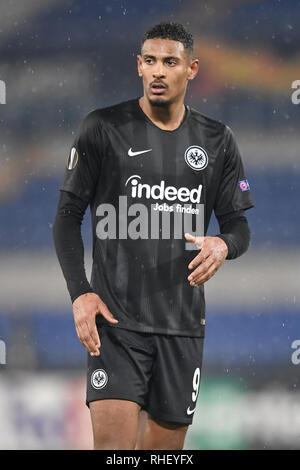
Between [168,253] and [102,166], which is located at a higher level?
[102,166]

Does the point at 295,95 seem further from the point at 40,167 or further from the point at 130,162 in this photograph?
the point at 130,162

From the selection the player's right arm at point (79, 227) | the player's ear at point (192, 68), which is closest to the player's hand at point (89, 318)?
the player's right arm at point (79, 227)

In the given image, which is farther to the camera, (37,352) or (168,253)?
(37,352)

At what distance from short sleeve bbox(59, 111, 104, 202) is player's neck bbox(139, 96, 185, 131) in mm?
231

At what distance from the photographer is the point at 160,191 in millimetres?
3471

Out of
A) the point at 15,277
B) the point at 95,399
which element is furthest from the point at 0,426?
the point at 95,399

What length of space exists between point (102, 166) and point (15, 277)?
187cm

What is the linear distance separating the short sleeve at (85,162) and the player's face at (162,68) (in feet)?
0.89

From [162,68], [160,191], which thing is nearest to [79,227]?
[160,191]

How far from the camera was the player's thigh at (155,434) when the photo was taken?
11.3 feet

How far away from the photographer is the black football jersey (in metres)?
3.39

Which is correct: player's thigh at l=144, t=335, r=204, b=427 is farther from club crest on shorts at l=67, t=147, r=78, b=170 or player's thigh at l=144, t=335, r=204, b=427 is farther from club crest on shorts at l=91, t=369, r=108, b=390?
club crest on shorts at l=67, t=147, r=78, b=170

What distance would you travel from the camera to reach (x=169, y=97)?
3.47 m

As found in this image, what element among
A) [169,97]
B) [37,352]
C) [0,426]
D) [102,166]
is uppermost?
[169,97]
